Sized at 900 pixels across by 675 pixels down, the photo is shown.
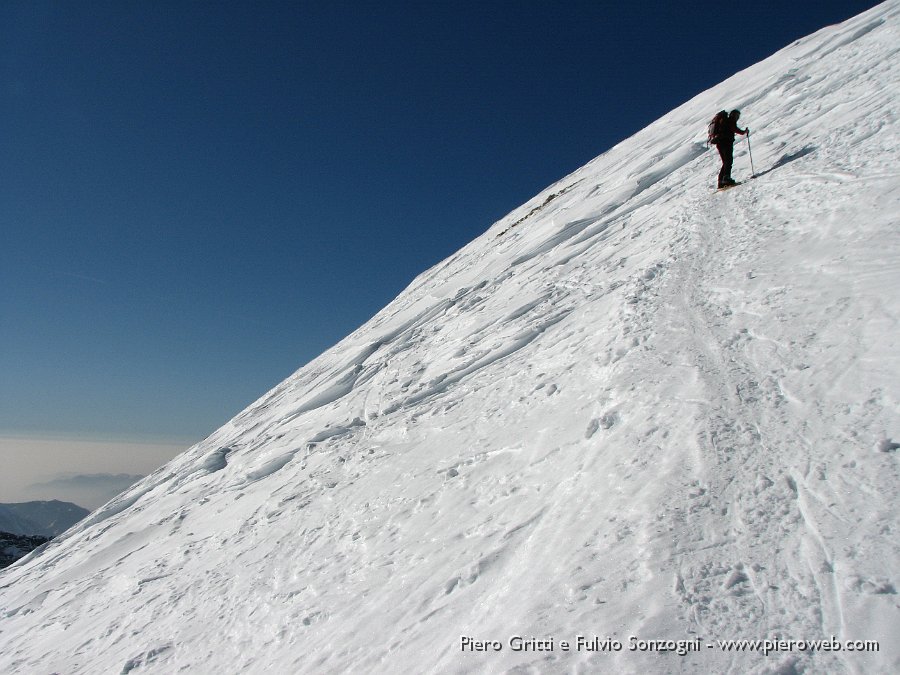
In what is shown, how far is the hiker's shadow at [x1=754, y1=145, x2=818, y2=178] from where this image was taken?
9422mm

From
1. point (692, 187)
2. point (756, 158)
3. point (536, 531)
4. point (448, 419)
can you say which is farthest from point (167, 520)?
point (756, 158)

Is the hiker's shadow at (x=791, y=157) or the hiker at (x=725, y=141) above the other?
the hiker at (x=725, y=141)

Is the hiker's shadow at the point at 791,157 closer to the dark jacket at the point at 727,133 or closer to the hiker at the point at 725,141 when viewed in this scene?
the hiker at the point at 725,141

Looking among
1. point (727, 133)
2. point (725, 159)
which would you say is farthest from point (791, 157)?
point (727, 133)

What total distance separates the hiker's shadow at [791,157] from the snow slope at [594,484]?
0.37 ft

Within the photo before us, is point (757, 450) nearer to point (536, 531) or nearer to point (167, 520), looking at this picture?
point (536, 531)

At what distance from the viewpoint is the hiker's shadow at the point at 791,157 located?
942cm

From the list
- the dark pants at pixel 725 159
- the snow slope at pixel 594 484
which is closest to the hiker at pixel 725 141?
the dark pants at pixel 725 159

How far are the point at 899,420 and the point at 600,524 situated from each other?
6.86 ft

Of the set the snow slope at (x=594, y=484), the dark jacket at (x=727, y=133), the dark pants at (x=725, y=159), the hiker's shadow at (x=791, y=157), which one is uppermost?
the dark jacket at (x=727, y=133)

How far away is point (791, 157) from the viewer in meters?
9.69

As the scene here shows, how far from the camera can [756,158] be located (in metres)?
11.0

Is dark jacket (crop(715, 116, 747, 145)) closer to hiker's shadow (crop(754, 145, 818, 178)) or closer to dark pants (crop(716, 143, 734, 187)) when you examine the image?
dark pants (crop(716, 143, 734, 187))

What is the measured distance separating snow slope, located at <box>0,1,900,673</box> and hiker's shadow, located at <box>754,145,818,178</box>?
11 cm
